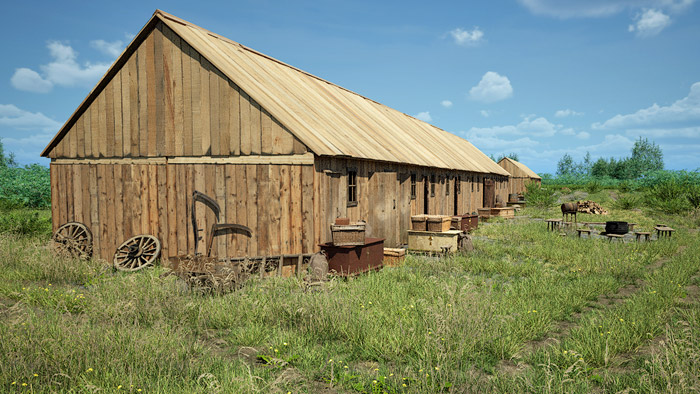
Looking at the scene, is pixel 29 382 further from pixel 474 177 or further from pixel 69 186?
pixel 474 177

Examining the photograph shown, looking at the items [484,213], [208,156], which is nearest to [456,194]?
[484,213]

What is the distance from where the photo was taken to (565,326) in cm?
691

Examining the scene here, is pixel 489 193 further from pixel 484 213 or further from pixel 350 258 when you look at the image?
pixel 350 258

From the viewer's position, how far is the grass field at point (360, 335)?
15.0ft

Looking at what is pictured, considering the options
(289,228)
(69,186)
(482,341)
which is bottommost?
(482,341)

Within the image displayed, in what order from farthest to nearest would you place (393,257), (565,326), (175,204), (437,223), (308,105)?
(437,223) → (308,105) → (393,257) → (175,204) → (565,326)

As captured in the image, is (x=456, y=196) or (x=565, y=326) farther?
(x=456, y=196)

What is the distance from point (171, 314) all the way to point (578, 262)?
999 centimetres

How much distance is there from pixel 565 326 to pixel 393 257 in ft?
17.5

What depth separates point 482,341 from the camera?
569cm

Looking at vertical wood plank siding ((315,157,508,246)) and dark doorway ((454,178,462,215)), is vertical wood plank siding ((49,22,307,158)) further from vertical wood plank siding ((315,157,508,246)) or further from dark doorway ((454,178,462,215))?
dark doorway ((454,178,462,215))

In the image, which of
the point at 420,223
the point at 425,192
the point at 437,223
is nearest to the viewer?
the point at 437,223

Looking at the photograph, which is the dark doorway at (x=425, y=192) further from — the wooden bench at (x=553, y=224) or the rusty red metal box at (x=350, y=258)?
the rusty red metal box at (x=350, y=258)

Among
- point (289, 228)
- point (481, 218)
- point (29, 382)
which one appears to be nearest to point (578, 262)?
point (289, 228)
